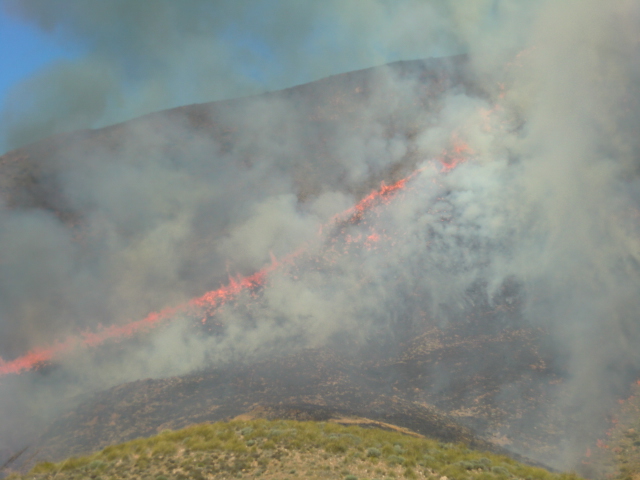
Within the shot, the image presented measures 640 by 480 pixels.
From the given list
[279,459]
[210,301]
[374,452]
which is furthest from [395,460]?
[210,301]

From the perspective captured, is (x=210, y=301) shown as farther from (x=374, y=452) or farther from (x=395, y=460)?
(x=395, y=460)

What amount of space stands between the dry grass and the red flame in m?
22.3

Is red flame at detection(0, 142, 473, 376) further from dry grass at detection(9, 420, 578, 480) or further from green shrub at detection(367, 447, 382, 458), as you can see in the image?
green shrub at detection(367, 447, 382, 458)

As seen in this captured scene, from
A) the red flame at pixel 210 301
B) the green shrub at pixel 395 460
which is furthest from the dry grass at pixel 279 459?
the red flame at pixel 210 301

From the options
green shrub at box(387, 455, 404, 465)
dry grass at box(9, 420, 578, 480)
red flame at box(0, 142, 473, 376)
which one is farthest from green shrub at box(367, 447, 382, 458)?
red flame at box(0, 142, 473, 376)

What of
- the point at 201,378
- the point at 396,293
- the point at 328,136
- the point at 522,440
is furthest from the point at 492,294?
the point at 328,136

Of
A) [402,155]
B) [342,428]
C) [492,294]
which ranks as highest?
[402,155]

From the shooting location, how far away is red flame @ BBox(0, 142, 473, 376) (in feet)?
108

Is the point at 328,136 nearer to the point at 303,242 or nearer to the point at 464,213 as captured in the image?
the point at 303,242

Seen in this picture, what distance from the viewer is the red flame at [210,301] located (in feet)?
108

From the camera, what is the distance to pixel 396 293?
123 ft

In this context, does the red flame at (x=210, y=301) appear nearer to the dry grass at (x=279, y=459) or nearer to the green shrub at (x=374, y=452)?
the dry grass at (x=279, y=459)

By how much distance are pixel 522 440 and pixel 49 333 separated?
1462 inches

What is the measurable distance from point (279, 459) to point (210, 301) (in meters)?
26.7
